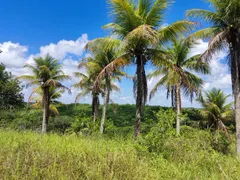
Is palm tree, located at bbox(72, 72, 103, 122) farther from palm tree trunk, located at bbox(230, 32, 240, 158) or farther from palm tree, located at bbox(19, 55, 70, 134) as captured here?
palm tree trunk, located at bbox(230, 32, 240, 158)

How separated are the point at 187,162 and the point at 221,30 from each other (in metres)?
8.65

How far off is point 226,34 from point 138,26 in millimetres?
5099

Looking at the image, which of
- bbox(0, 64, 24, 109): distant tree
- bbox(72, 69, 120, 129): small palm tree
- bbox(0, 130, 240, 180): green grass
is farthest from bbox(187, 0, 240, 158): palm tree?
bbox(0, 64, 24, 109): distant tree

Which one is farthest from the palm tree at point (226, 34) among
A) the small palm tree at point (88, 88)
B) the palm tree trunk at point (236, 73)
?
the small palm tree at point (88, 88)

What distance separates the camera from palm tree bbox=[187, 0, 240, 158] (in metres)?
11.0

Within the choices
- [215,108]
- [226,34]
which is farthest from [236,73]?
[215,108]

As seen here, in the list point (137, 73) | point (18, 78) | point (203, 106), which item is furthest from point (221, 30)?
point (18, 78)

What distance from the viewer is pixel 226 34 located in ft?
37.3

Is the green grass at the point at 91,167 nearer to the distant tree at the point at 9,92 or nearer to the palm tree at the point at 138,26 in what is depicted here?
the palm tree at the point at 138,26

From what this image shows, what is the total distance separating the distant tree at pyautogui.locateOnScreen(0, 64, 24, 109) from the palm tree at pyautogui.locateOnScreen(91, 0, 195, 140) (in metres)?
13.1

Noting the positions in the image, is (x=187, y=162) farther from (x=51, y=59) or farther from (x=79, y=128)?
(x=51, y=59)

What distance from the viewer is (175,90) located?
59.8ft

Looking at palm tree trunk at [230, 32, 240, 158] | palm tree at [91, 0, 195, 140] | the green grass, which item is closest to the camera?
the green grass

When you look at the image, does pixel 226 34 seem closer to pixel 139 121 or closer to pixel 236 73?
pixel 236 73
